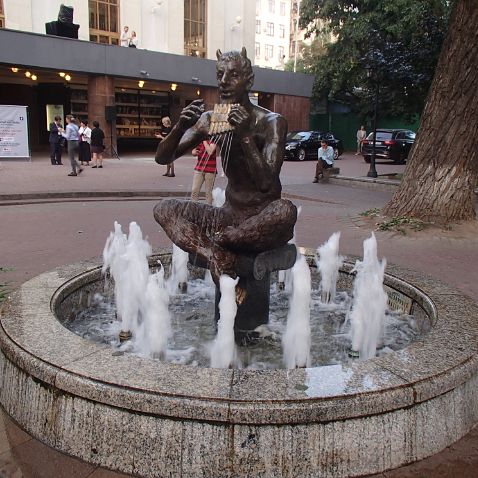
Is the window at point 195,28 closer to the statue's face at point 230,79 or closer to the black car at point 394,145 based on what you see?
the black car at point 394,145

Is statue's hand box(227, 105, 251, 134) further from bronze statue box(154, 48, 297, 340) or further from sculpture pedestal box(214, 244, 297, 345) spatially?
sculpture pedestal box(214, 244, 297, 345)

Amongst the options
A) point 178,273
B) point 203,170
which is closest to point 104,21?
point 203,170

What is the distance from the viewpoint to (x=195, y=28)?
27.3 m

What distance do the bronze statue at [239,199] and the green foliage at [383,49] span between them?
1021 cm

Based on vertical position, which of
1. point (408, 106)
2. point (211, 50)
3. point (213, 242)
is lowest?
point (213, 242)

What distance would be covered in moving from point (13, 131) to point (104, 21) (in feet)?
28.4

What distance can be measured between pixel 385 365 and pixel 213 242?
58.9 inches

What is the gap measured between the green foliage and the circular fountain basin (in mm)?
11455

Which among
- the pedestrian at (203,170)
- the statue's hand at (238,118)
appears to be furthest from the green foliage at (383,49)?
the statue's hand at (238,118)

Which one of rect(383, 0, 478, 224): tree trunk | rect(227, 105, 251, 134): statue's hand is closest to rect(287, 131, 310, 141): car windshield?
rect(383, 0, 478, 224): tree trunk

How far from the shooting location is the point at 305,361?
3510mm

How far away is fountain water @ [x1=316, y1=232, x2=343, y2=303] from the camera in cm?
512

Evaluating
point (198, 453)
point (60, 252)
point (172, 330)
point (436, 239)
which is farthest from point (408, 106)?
point (198, 453)

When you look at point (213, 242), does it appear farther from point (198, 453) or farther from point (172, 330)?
point (198, 453)
